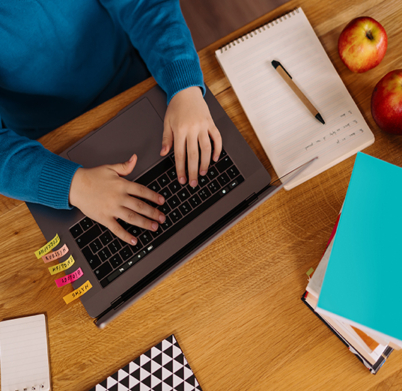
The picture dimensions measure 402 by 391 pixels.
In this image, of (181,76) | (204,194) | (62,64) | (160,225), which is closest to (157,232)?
(160,225)

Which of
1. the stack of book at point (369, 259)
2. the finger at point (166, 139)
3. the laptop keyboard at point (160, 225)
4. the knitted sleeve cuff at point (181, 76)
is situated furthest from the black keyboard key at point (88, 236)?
the stack of book at point (369, 259)

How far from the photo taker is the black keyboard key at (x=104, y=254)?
58 centimetres

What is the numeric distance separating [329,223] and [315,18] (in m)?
0.45

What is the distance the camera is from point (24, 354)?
22.7 inches

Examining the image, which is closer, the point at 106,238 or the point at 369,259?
the point at 369,259

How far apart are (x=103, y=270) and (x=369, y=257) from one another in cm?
46

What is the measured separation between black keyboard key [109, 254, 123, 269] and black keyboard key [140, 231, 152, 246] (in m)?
0.06

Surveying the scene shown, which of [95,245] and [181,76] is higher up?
[181,76]

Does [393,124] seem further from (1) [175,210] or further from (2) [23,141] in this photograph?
(2) [23,141]

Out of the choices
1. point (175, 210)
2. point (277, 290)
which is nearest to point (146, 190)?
point (175, 210)

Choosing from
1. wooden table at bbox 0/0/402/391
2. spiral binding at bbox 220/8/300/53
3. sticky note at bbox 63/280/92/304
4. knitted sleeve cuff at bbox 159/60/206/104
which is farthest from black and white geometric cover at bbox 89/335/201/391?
spiral binding at bbox 220/8/300/53

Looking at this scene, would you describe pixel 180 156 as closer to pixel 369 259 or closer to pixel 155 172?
pixel 155 172

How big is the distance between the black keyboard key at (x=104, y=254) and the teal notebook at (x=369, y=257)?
1.30 ft

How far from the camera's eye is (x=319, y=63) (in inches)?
24.5
